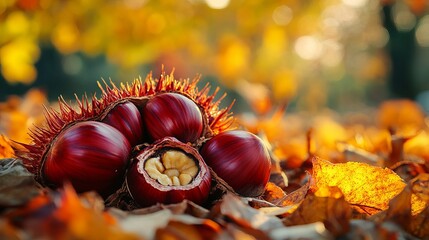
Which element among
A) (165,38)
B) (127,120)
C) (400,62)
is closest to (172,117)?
(127,120)

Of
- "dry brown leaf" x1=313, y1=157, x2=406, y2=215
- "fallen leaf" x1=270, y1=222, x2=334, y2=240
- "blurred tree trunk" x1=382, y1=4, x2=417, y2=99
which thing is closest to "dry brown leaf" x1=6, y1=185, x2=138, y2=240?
"fallen leaf" x1=270, y1=222, x2=334, y2=240

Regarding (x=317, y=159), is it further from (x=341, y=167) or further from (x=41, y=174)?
(x=41, y=174)

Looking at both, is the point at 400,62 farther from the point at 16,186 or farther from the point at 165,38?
the point at 16,186

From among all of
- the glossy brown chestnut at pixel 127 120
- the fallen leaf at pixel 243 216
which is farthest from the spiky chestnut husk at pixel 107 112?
the fallen leaf at pixel 243 216

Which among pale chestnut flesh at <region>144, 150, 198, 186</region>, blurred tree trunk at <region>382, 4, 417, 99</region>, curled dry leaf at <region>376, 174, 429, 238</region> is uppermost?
pale chestnut flesh at <region>144, 150, 198, 186</region>

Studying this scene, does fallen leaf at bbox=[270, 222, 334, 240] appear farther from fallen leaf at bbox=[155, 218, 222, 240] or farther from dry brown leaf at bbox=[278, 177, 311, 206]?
dry brown leaf at bbox=[278, 177, 311, 206]

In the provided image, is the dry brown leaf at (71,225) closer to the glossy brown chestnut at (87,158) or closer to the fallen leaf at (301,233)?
the fallen leaf at (301,233)
